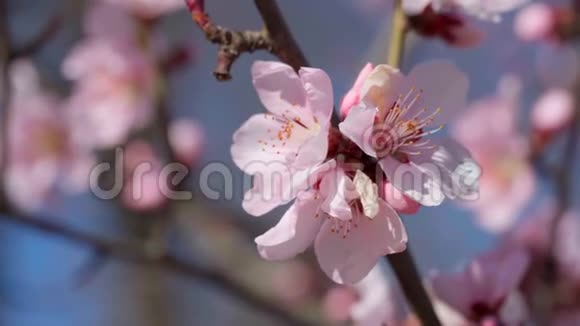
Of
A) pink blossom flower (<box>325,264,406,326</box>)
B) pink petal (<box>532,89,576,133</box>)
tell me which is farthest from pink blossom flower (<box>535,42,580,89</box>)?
pink blossom flower (<box>325,264,406,326</box>)

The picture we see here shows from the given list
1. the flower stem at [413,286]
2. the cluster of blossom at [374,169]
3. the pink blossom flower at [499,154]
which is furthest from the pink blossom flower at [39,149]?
the flower stem at [413,286]

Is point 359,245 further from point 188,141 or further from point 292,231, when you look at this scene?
point 188,141

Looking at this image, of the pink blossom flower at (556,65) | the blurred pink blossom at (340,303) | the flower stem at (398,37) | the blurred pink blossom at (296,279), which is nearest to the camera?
the flower stem at (398,37)

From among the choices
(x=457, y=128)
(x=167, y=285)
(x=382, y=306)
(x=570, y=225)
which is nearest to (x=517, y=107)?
(x=457, y=128)

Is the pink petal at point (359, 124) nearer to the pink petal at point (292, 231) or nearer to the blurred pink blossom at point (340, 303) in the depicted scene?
the pink petal at point (292, 231)

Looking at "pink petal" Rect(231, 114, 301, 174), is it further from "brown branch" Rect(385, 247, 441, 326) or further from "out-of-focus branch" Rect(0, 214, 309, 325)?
"out-of-focus branch" Rect(0, 214, 309, 325)

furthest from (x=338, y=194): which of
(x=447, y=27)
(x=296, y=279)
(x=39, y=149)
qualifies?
(x=296, y=279)
